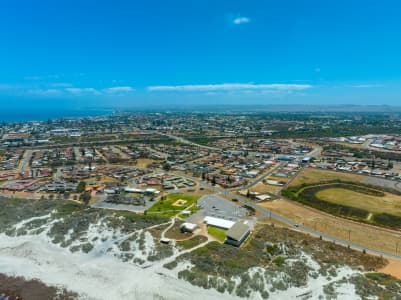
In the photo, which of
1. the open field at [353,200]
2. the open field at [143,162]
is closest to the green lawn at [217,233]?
the open field at [353,200]

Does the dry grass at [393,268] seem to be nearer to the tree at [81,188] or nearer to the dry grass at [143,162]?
the tree at [81,188]

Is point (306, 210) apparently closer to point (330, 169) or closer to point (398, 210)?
point (398, 210)

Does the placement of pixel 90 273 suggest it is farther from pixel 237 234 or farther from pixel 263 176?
pixel 263 176

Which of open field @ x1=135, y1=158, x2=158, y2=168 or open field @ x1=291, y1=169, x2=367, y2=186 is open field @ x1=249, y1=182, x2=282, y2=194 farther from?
open field @ x1=135, y1=158, x2=158, y2=168

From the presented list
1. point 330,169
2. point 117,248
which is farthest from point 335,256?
point 330,169

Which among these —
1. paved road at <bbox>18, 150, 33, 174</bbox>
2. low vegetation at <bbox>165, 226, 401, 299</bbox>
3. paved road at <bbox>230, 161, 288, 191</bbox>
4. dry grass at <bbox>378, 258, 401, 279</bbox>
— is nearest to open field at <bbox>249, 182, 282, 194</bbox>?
paved road at <bbox>230, 161, 288, 191</bbox>

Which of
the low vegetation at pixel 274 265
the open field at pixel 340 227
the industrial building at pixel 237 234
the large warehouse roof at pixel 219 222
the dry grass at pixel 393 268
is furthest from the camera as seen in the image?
the large warehouse roof at pixel 219 222
